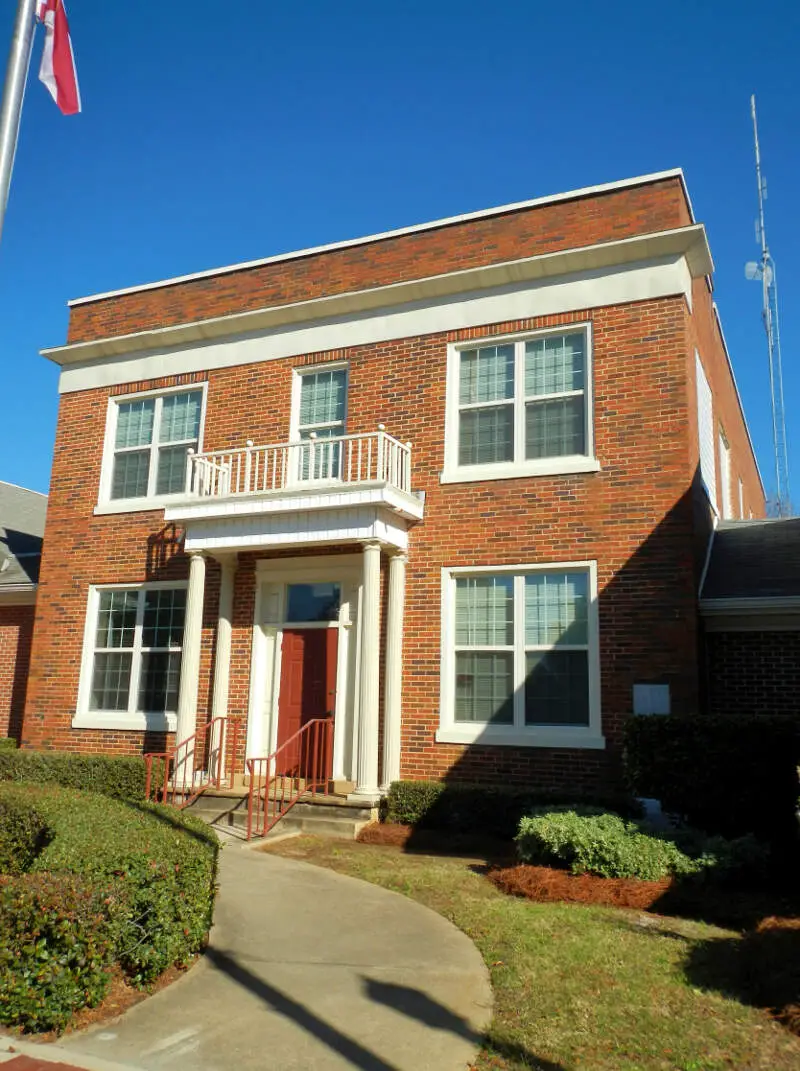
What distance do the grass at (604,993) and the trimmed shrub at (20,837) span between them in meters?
3.34

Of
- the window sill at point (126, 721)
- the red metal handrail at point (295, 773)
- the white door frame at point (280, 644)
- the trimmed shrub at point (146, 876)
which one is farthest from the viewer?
the window sill at point (126, 721)

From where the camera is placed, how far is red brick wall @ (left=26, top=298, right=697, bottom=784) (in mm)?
11414

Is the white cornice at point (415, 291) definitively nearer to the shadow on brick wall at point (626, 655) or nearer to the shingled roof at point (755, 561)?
the shadow on brick wall at point (626, 655)

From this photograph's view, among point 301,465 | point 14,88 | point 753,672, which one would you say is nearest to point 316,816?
point 301,465

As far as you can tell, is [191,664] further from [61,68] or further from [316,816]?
[61,68]

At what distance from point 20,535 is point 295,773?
36.8 ft

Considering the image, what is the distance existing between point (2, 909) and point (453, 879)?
15.9 feet

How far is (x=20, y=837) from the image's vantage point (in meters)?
7.73

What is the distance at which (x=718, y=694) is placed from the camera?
11547 millimetres

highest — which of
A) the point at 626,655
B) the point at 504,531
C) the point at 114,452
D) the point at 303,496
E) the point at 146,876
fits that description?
the point at 114,452

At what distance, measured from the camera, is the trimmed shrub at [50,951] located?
4.88 metres

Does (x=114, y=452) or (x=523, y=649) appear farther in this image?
(x=114, y=452)

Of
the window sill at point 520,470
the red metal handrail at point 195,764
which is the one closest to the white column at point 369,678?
the window sill at point 520,470

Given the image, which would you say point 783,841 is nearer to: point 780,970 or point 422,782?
point 780,970
